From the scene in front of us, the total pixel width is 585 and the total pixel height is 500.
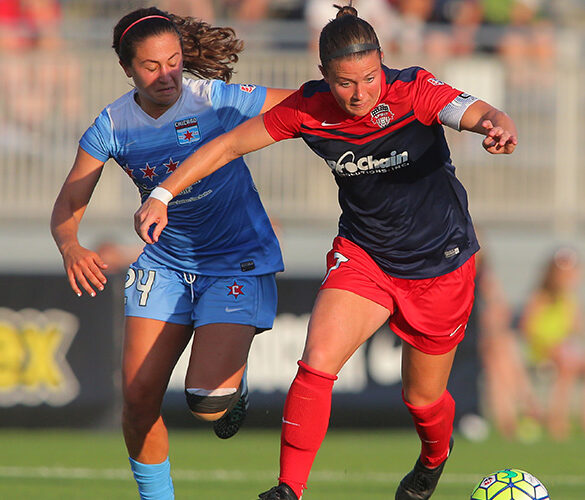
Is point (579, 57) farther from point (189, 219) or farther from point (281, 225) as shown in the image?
point (189, 219)

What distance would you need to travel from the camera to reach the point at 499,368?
1121 cm

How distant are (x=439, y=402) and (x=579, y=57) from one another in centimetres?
828

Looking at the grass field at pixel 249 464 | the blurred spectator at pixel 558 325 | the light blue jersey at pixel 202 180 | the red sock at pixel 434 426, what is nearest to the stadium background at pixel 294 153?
the blurred spectator at pixel 558 325

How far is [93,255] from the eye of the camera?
17.6 ft

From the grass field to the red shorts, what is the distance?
80.6 inches

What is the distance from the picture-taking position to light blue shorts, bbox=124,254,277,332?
5.77 m

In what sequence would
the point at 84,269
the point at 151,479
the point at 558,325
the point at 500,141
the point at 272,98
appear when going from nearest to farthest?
the point at 500,141, the point at 84,269, the point at 151,479, the point at 272,98, the point at 558,325

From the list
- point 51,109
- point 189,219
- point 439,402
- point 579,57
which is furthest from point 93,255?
point 579,57

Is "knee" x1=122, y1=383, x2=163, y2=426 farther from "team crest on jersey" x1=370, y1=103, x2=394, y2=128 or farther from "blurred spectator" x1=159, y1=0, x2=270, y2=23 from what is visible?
"blurred spectator" x1=159, y1=0, x2=270, y2=23

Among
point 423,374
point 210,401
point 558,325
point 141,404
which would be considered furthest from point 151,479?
point 558,325

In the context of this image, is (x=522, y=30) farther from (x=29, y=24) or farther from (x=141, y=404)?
(x=141, y=404)

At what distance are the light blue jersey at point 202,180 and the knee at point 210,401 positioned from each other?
633 millimetres

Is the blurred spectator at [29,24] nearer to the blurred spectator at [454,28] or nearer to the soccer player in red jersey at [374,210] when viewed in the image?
the blurred spectator at [454,28]

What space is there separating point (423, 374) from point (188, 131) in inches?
69.9
